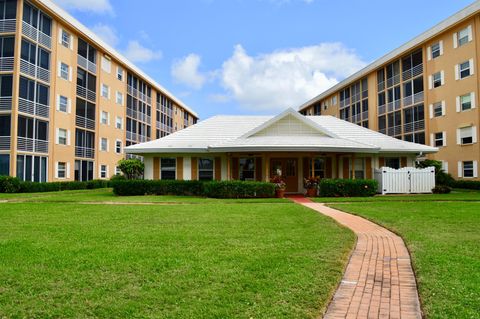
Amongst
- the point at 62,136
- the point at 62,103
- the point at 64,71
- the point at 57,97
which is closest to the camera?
the point at 57,97

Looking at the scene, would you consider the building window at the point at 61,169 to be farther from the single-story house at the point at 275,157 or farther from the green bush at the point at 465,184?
the green bush at the point at 465,184

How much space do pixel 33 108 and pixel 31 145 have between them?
107 inches

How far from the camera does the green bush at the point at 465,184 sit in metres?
25.7

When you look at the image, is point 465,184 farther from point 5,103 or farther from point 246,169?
point 5,103

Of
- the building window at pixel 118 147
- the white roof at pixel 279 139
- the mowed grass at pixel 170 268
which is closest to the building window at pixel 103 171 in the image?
the building window at pixel 118 147

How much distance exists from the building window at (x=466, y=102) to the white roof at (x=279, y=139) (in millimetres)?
8148

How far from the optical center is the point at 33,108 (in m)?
27.4

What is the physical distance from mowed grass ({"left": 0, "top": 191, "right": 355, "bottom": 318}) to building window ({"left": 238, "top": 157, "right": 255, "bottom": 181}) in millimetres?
12744

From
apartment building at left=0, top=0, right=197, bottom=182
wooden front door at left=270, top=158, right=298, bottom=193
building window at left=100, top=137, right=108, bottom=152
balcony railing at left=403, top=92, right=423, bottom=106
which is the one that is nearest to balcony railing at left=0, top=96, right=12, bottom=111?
apartment building at left=0, top=0, right=197, bottom=182

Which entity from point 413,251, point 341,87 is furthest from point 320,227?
point 341,87

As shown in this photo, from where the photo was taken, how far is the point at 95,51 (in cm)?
3594

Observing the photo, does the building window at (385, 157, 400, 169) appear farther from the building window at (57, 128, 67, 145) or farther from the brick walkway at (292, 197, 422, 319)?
the building window at (57, 128, 67, 145)

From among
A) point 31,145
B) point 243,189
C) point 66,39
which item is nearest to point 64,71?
point 66,39

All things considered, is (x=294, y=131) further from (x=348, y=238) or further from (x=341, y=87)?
(x=341, y=87)
